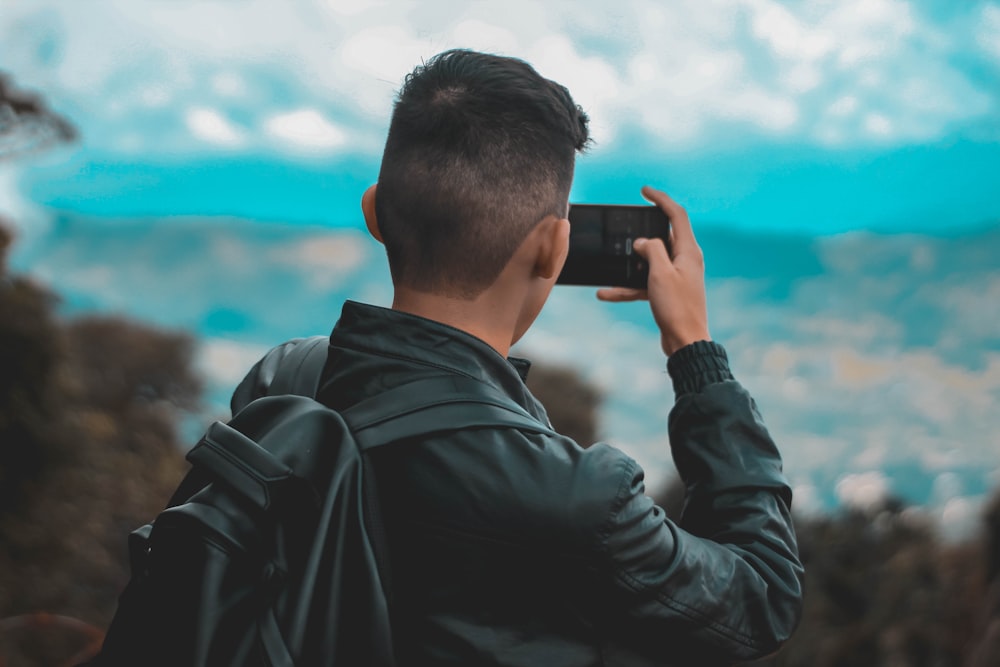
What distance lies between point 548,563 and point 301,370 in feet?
2.04

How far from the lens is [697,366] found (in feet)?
5.45

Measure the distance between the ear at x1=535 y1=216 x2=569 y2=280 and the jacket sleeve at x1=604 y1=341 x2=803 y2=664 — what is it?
0.27 metres

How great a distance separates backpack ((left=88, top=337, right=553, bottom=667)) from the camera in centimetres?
129

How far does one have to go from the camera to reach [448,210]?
158 cm

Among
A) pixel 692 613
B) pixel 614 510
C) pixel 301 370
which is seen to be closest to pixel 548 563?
pixel 614 510

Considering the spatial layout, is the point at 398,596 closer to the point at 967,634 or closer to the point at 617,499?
the point at 617,499

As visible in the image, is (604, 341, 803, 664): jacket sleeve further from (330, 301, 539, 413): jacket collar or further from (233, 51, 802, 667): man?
(330, 301, 539, 413): jacket collar

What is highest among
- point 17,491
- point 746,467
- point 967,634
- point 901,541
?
point 901,541

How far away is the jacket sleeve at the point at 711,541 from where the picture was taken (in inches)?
54.9

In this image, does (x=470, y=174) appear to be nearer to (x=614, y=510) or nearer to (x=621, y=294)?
(x=621, y=294)

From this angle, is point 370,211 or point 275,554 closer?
point 275,554

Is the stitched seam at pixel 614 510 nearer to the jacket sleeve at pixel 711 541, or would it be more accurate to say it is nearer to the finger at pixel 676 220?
the jacket sleeve at pixel 711 541

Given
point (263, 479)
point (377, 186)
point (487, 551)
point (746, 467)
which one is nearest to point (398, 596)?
point (487, 551)

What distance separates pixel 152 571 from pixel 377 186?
0.70 meters
